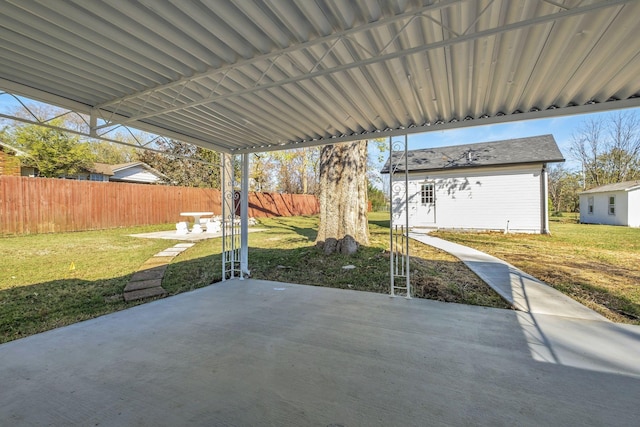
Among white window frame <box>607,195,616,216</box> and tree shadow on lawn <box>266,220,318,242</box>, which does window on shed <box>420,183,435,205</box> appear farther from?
white window frame <box>607,195,616,216</box>

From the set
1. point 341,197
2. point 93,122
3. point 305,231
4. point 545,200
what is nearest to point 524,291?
point 341,197

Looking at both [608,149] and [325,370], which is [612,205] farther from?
[325,370]

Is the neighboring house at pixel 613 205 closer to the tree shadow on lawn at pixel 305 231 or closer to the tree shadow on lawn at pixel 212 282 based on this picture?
the tree shadow on lawn at pixel 212 282

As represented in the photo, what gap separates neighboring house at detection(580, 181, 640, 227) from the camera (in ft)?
44.5

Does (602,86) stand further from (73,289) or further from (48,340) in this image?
(73,289)

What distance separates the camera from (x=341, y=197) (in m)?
7.20

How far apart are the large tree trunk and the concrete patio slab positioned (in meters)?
3.58

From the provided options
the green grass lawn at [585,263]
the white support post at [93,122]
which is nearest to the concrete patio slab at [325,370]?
the green grass lawn at [585,263]

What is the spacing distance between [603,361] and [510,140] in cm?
1259

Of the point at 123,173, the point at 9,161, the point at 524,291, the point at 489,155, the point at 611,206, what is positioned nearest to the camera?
the point at 524,291

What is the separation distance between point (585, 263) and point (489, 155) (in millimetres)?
6779

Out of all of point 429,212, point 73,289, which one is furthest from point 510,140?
point 73,289

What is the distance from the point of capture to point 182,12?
2.00 m

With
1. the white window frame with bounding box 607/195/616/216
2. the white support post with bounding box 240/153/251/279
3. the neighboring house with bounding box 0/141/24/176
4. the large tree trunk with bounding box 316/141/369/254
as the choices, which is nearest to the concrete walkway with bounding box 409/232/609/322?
the large tree trunk with bounding box 316/141/369/254
